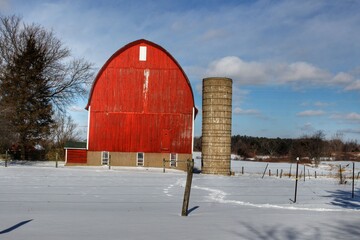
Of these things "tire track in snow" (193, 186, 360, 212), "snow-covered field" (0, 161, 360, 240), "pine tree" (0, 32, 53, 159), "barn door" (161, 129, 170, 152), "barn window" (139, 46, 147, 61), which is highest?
"barn window" (139, 46, 147, 61)

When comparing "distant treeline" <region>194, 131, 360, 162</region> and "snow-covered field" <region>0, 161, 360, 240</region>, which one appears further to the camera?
"distant treeline" <region>194, 131, 360, 162</region>

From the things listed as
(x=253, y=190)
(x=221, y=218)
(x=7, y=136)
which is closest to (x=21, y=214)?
(x=221, y=218)

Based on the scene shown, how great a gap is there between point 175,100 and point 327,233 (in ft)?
73.7

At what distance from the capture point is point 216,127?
29.5 m

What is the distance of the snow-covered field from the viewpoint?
9.27 m

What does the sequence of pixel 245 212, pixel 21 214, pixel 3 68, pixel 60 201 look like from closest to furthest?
pixel 21 214 < pixel 245 212 < pixel 60 201 < pixel 3 68

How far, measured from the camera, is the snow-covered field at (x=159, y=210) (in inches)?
365

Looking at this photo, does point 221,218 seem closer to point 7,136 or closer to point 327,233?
point 327,233

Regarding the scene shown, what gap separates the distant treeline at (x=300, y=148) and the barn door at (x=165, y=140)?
105ft

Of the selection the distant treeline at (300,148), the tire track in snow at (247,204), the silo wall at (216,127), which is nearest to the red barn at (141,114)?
the silo wall at (216,127)

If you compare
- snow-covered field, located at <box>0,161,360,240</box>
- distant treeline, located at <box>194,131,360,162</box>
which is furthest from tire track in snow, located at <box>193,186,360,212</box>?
distant treeline, located at <box>194,131,360,162</box>

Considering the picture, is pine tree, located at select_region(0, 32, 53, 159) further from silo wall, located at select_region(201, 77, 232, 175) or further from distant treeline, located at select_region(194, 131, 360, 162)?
distant treeline, located at select_region(194, 131, 360, 162)

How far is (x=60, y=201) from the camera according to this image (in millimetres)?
14289

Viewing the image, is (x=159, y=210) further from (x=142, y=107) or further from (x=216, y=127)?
(x=142, y=107)
